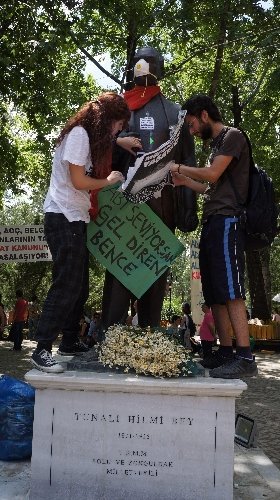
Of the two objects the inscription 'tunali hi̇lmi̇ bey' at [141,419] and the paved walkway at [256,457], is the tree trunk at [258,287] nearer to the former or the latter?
the paved walkway at [256,457]

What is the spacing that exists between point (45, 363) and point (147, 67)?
2.14 meters

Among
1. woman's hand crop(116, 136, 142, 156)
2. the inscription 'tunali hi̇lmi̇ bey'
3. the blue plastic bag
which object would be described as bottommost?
the blue plastic bag

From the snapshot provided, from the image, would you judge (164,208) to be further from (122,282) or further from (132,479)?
(132,479)

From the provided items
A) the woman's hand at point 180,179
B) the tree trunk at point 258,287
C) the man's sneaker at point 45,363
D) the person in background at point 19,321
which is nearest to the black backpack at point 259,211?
the woman's hand at point 180,179

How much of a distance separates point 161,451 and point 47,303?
1068mm

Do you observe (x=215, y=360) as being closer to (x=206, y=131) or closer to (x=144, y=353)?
(x=144, y=353)

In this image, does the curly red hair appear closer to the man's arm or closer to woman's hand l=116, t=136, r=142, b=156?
woman's hand l=116, t=136, r=142, b=156

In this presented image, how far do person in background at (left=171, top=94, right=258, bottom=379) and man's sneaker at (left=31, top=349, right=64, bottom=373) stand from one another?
897 millimetres

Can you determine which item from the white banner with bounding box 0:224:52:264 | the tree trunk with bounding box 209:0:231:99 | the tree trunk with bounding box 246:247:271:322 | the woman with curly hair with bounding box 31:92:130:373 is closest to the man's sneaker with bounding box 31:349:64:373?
the woman with curly hair with bounding box 31:92:130:373

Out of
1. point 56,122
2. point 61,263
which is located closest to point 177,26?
point 56,122

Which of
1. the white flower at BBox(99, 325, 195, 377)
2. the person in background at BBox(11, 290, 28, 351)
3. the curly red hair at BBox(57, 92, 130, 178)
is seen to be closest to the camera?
the white flower at BBox(99, 325, 195, 377)

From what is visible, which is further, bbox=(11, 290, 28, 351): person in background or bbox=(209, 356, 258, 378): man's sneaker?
bbox=(11, 290, 28, 351): person in background

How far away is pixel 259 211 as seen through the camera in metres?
3.90

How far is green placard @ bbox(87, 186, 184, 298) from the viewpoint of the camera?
13.6ft
